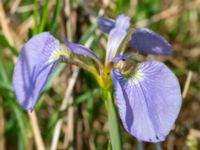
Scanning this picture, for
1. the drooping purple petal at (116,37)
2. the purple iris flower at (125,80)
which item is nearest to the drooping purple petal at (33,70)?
the purple iris flower at (125,80)

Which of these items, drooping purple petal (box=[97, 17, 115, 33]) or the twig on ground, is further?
the twig on ground

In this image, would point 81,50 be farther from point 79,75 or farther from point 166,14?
point 166,14

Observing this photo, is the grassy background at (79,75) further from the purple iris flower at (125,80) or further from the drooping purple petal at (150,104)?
the drooping purple petal at (150,104)

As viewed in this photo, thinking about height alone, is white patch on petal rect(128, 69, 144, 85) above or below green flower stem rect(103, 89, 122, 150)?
above

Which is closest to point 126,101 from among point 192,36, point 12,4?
point 12,4

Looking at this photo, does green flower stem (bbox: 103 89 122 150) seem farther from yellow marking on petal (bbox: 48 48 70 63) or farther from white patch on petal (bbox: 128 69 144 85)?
yellow marking on petal (bbox: 48 48 70 63)

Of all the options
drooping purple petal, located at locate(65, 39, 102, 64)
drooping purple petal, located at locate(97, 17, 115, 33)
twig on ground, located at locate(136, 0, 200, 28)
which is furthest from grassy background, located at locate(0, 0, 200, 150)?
drooping purple petal, located at locate(65, 39, 102, 64)
